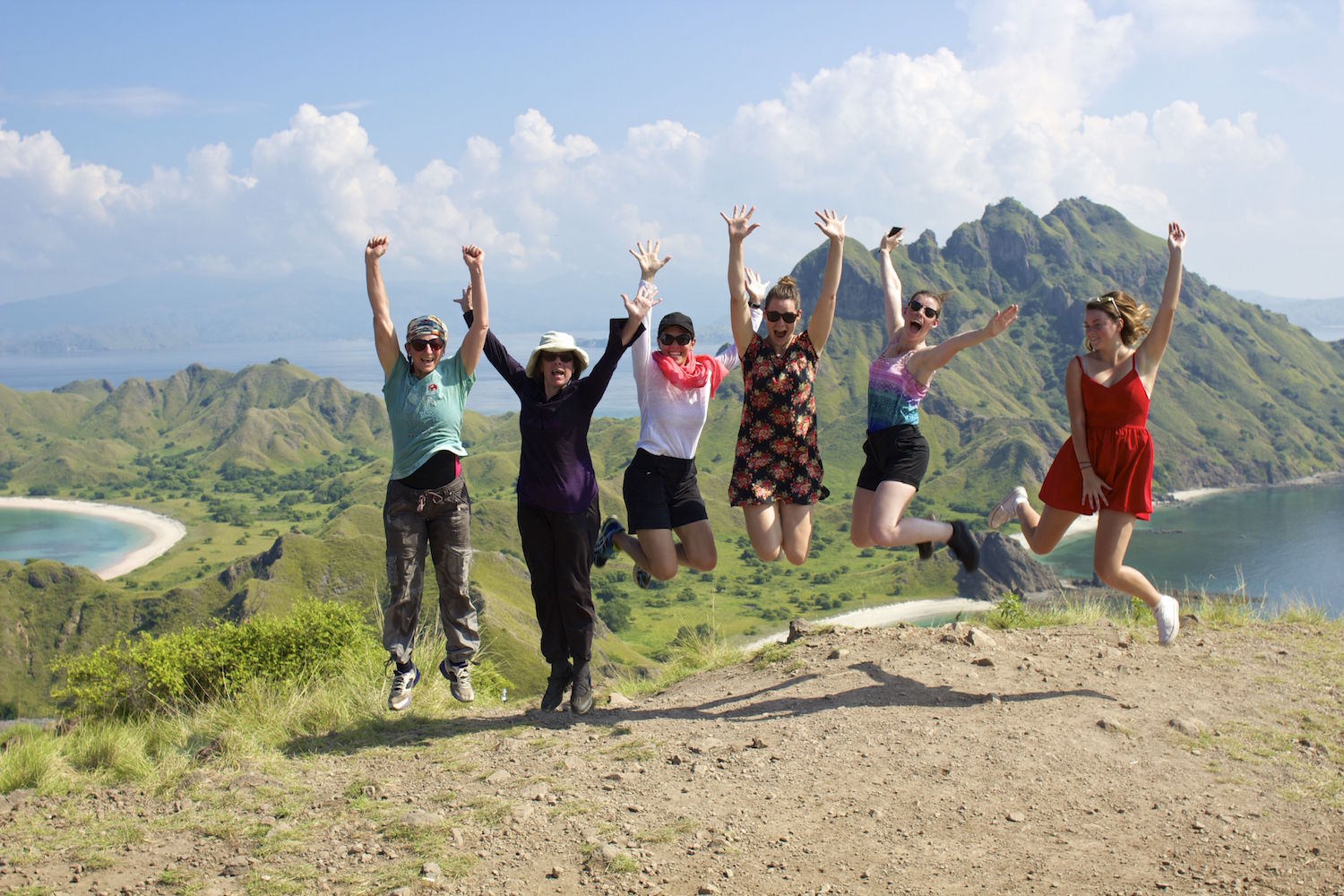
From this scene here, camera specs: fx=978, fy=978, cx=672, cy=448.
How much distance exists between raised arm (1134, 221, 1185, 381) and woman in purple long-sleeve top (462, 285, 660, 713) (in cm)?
382

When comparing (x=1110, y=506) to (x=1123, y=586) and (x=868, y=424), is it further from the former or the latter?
(x=868, y=424)

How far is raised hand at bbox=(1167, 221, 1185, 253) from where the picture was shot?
768cm

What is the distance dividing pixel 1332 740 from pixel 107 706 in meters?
12.3

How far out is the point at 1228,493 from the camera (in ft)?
603

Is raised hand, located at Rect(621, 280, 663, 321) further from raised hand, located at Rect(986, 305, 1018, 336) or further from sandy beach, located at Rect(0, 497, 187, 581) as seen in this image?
sandy beach, located at Rect(0, 497, 187, 581)

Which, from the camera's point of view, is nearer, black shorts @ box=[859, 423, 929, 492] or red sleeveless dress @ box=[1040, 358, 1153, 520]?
red sleeveless dress @ box=[1040, 358, 1153, 520]

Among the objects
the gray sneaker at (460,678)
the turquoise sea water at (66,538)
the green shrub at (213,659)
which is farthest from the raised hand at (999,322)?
the turquoise sea water at (66,538)

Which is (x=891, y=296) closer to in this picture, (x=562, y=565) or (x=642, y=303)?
(x=642, y=303)

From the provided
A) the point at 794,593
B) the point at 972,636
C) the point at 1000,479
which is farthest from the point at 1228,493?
the point at 972,636

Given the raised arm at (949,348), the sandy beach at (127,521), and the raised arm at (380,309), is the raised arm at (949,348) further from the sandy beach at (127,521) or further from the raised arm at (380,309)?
the sandy beach at (127,521)

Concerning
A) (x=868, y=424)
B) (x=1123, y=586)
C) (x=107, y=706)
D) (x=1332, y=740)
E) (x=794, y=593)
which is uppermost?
(x=868, y=424)

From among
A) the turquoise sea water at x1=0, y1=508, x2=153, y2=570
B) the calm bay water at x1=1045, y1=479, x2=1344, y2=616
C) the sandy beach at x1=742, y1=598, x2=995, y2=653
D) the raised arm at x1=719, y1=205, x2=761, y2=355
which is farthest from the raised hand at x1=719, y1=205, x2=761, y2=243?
the turquoise sea water at x1=0, y1=508, x2=153, y2=570

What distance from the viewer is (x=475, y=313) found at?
718 centimetres

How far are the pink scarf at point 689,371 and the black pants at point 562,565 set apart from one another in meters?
1.12
